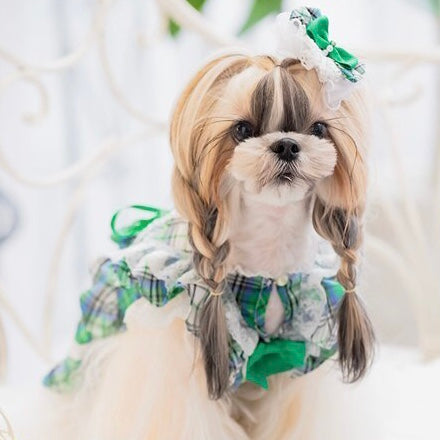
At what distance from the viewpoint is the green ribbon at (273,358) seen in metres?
0.88

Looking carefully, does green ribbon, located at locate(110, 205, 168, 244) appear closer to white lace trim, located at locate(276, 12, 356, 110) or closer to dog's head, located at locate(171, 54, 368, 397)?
dog's head, located at locate(171, 54, 368, 397)

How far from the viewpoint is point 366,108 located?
79 centimetres

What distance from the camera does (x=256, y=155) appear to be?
73 centimetres

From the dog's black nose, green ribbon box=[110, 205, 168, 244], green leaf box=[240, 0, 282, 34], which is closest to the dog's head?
the dog's black nose

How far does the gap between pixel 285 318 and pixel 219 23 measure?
1.28 meters

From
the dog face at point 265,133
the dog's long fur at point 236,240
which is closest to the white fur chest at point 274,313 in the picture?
the dog's long fur at point 236,240

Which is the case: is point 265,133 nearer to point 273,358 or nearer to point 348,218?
point 348,218

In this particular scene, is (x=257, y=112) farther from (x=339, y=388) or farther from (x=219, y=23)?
(x=219, y=23)

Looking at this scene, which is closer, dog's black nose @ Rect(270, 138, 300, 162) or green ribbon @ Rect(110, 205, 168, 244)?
dog's black nose @ Rect(270, 138, 300, 162)

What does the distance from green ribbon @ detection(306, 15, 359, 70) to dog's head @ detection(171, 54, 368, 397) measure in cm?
3

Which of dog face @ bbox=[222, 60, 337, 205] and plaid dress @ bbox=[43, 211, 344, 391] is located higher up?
dog face @ bbox=[222, 60, 337, 205]

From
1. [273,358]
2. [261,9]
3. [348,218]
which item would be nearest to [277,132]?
[348,218]

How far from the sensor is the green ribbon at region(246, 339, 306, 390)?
88 cm

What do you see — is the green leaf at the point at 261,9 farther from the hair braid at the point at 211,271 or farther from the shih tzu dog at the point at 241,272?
the hair braid at the point at 211,271
